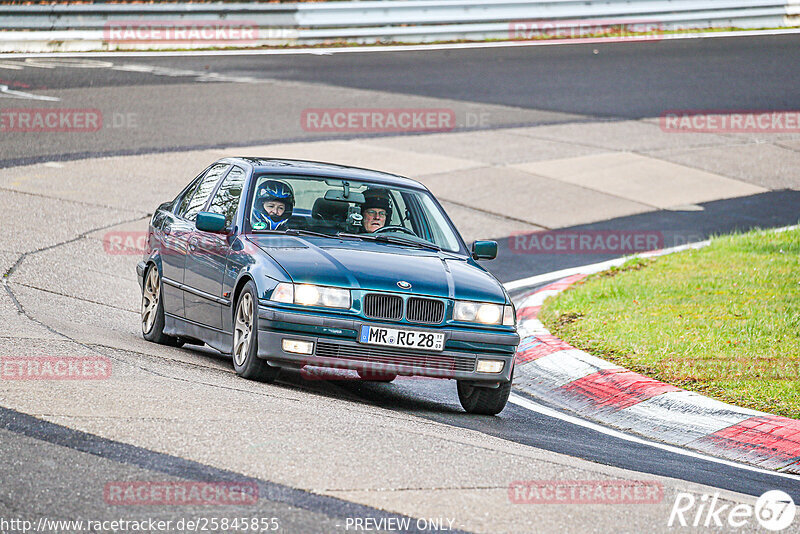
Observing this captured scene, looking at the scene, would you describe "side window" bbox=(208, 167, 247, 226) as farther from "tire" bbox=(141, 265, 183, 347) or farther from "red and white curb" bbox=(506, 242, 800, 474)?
"red and white curb" bbox=(506, 242, 800, 474)

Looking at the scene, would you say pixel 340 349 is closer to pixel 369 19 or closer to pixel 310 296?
pixel 310 296

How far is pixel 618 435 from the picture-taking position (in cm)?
809

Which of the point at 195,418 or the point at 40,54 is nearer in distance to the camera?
the point at 195,418

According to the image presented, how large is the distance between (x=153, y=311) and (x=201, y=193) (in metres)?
1.01

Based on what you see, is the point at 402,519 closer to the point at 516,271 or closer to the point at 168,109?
the point at 516,271

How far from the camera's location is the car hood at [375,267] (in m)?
7.62

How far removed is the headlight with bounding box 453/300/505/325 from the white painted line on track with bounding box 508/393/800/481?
101cm

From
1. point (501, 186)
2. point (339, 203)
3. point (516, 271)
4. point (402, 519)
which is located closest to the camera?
point (402, 519)

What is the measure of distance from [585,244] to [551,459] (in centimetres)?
938

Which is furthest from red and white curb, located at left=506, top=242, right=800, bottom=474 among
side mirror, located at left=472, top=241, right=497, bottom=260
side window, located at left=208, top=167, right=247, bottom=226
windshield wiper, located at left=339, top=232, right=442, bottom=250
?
side window, located at left=208, top=167, right=247, bottom=226

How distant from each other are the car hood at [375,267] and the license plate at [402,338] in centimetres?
25

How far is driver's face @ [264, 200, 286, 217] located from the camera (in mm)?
8680

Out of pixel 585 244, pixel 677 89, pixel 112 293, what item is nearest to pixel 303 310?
pixel 112 293

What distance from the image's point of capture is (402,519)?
16.5ft
